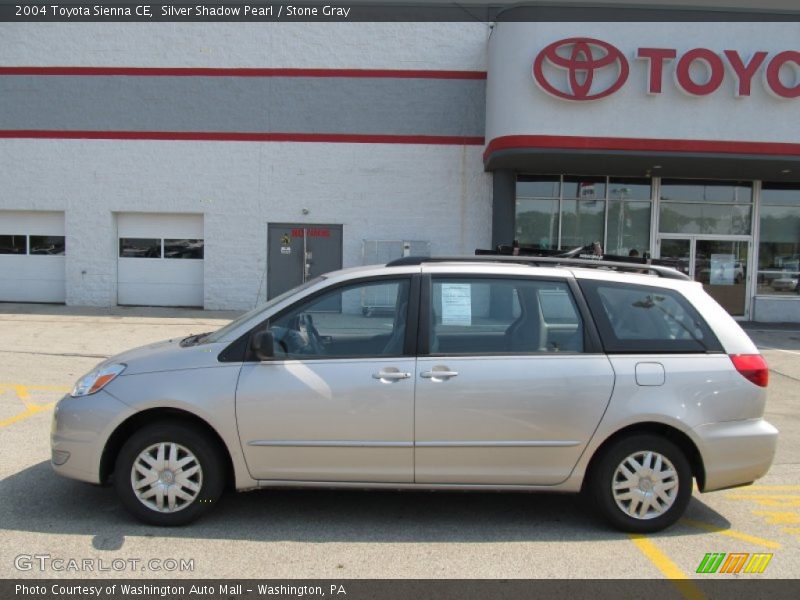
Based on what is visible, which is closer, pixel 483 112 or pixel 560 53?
pixel 560 53

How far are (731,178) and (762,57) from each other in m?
3.22

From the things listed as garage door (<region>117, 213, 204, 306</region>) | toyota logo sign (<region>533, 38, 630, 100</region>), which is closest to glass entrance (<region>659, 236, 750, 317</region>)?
toyota logo sign (<region>533, 38, 630, 100</region>)

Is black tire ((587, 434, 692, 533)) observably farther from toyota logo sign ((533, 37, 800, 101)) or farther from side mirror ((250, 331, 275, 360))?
toyota logo sign ((533, 37, 800, 101))

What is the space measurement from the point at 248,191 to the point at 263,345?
40.4 feet

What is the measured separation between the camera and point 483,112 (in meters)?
15.2

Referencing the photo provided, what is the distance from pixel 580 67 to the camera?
513 inches

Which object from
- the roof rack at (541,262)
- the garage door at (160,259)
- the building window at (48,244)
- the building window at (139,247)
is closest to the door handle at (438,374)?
the roof rack at (541,262)

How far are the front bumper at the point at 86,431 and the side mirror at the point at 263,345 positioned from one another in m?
0.85

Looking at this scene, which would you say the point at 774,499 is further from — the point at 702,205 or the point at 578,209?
the point at 702,205

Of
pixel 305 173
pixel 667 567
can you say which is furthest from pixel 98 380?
pixel 305 173

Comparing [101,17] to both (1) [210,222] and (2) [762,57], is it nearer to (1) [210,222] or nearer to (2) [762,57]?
(1) [210,222]

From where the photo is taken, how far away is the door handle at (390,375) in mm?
3824

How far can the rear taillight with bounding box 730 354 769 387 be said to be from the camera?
3.99m
